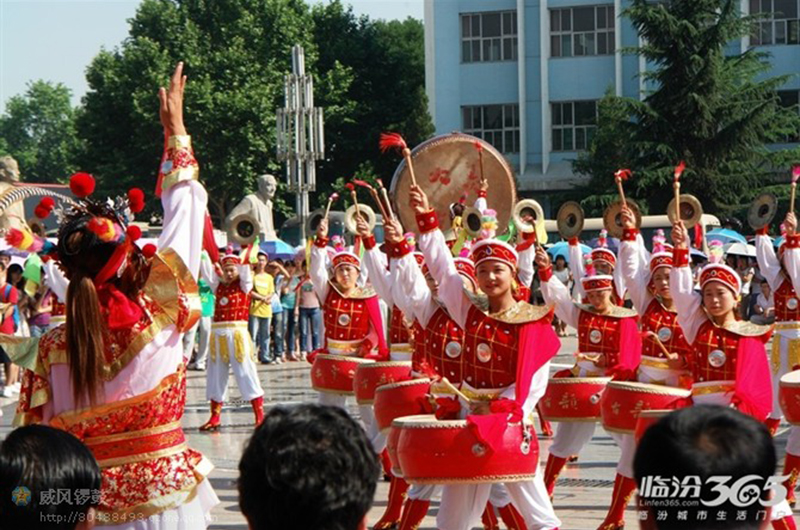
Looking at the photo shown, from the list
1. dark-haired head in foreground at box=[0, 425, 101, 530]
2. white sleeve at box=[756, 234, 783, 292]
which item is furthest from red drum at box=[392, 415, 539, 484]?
white sleeve at box=[756, 234, 783, 292]

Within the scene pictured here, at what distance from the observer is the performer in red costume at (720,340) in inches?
294

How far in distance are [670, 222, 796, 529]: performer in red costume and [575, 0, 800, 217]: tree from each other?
27.5m

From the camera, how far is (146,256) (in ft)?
16.5

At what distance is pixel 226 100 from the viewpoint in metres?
39.8

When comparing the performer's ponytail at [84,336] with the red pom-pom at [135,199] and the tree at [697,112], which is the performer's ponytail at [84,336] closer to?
the red pom-pom at [135,199]

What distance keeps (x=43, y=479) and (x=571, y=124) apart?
41128mm

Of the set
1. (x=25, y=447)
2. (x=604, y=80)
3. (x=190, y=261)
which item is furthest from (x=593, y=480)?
(x=604, y=80)

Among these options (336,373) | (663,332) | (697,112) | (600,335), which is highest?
(697,112)

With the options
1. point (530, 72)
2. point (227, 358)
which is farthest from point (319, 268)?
point (530, 72)

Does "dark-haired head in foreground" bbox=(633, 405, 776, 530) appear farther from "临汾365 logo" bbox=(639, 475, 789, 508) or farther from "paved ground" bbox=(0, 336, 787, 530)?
"paved ground" bbox=(0, 336, 787, 530)

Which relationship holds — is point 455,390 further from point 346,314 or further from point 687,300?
point 346,314

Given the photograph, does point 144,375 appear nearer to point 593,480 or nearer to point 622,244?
point 622,244

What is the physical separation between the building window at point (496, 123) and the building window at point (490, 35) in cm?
156

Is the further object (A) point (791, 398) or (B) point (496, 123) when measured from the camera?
(B) point (496, 123)
